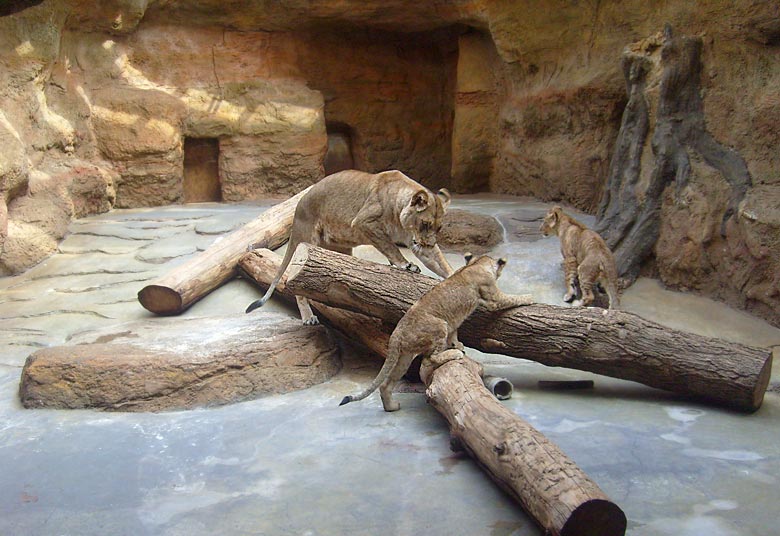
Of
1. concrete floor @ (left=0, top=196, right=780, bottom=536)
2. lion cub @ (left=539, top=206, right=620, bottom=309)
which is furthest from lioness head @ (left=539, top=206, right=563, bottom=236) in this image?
concrete floor @ (left=0, top=196, right=780, bottom=536)

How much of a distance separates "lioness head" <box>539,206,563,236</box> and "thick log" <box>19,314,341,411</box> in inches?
136

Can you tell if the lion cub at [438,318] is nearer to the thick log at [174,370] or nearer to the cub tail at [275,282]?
the thick log at [174,370]

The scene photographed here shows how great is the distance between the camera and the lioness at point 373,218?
619 centimetres

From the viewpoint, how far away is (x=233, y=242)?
8102 mm

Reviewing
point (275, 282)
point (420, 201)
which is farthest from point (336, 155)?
point (420, 201)

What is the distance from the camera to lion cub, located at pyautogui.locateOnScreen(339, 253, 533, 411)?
16.4ft

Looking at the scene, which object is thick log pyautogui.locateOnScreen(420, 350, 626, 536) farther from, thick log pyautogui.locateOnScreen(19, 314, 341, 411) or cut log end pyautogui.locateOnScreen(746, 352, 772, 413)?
cut log end pyautogui.locateOnScreen(746, 352, 772, 413)

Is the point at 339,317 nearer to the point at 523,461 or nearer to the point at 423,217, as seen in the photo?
the point at 423,217

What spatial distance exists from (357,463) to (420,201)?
2.53 metres

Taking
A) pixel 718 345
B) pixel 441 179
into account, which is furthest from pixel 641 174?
pixel 441 179

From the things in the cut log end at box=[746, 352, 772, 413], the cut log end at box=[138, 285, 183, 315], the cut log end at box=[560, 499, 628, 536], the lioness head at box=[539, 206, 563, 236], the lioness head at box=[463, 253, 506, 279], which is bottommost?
the cut log end at box=[138, 285, 183, 315]

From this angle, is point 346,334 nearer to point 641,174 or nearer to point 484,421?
point 484,421

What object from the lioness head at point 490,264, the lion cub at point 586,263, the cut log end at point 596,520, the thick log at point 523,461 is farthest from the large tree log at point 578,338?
the cut log end at point 596,520

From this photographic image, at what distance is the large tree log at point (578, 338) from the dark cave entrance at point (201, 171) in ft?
24.5
